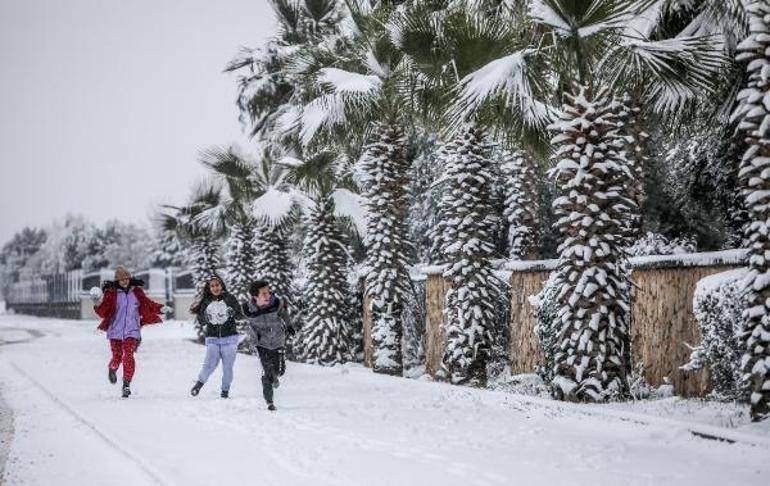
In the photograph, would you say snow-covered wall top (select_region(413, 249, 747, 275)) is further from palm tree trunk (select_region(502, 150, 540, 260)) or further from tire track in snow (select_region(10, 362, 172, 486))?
tire track in snow (select_region(10, 362, 172, 486))

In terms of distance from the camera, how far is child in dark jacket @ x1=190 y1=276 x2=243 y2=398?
38.3ft

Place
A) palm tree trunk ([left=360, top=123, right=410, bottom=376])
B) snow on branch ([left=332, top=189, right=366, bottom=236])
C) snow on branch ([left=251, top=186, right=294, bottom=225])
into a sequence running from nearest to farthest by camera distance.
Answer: palm tree trunk ([left=360, top=123, right=410, bottom=376]), snow on branch ([left=332, top=189, right=366, bottom=236]), snow on branch ([left=251, top=186, right=294, bottom=225])

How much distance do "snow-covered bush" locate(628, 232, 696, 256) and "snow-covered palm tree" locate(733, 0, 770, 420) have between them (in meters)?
5.53

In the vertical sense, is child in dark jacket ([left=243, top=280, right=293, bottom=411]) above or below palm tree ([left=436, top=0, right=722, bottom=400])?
below

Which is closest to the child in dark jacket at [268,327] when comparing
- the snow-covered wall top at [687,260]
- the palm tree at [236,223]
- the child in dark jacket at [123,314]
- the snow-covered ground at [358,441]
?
the snow-covered ground at [358,441]

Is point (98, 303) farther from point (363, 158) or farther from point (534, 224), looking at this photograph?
point (534, 224)

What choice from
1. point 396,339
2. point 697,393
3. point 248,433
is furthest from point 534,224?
point 248,433

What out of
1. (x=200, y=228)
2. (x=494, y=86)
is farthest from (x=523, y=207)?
(x=200, y=228)

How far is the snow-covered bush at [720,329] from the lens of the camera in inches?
369

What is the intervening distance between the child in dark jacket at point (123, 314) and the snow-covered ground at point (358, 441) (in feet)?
2.02

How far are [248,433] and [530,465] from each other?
309 centimetres

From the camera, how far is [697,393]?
34.1 feet

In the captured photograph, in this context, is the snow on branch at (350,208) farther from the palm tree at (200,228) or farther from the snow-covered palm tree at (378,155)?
the palm tree at (200,228)

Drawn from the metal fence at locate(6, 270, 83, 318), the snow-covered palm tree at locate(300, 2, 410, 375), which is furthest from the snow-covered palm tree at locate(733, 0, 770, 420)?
the metal fence at locate(6, 270, 83, 318)
